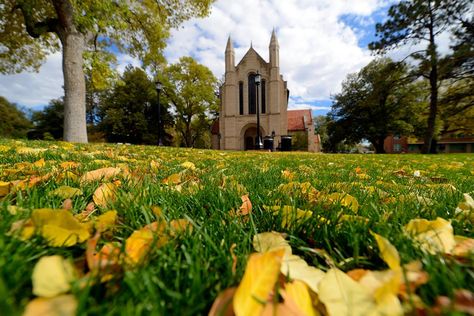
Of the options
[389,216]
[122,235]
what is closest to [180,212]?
[122,235]

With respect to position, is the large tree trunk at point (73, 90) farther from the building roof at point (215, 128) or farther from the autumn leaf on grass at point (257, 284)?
the building roof at point (215, 128)

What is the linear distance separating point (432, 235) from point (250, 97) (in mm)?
29254

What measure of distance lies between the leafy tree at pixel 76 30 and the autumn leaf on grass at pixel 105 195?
8.49 meters

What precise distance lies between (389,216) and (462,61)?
21054mm

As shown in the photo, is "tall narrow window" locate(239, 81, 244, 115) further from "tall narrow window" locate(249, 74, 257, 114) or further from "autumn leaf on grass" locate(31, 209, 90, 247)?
"autumn leaf on grass" locate(31, 209, 90, 247)

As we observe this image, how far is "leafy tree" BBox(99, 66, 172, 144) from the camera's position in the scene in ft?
97.8

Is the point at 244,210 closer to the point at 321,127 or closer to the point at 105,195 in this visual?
the point at 105,195

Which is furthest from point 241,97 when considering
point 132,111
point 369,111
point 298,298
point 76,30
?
point 298,298

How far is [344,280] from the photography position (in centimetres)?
46

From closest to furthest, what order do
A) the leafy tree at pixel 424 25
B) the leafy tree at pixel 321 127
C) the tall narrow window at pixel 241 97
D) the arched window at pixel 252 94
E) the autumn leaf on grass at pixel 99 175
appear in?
the autumn leaf on grass at pixel 99 175, the leafy tree at pixel 424 25, the arched window at pixel 252 94, the tall narrow window at pixel 241 97, the leafy tree at pixel 321 127

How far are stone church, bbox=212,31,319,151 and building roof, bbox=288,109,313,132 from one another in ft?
9.33

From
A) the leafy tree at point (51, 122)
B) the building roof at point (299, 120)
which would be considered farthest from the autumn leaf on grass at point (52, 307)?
the leafy tree at point (51, 122)

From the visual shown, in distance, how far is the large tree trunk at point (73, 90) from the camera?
8.03 m

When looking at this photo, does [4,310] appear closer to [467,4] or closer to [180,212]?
[180,212]
